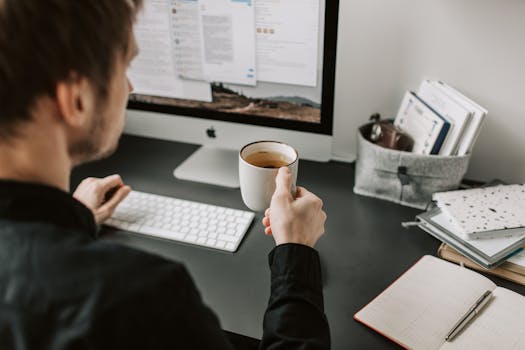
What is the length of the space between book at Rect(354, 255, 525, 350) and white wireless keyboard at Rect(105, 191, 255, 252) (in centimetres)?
31

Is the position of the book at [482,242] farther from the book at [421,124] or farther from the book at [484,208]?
the book at [421,124]

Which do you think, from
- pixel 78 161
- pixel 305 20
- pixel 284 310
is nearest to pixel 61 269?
pixel 78 161

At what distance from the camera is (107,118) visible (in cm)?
57

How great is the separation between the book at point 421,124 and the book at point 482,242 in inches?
6.3

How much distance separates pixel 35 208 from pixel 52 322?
13cm

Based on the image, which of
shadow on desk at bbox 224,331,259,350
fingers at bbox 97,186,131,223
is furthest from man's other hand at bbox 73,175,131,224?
shadow on desk at bbox 224,331,259,350

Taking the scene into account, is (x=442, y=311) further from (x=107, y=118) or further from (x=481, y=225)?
(x=107, y=118)

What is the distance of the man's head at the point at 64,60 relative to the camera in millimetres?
445

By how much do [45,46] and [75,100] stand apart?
0.06 metres

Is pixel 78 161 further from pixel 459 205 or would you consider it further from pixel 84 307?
pixel 459 205

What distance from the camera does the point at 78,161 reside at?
58 centimetres

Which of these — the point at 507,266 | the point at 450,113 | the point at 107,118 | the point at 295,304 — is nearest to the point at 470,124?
the point at 450,113

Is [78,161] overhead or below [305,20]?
below

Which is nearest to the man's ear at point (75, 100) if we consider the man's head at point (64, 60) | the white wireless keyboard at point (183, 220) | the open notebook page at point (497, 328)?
the man's head at point (64, 60)
